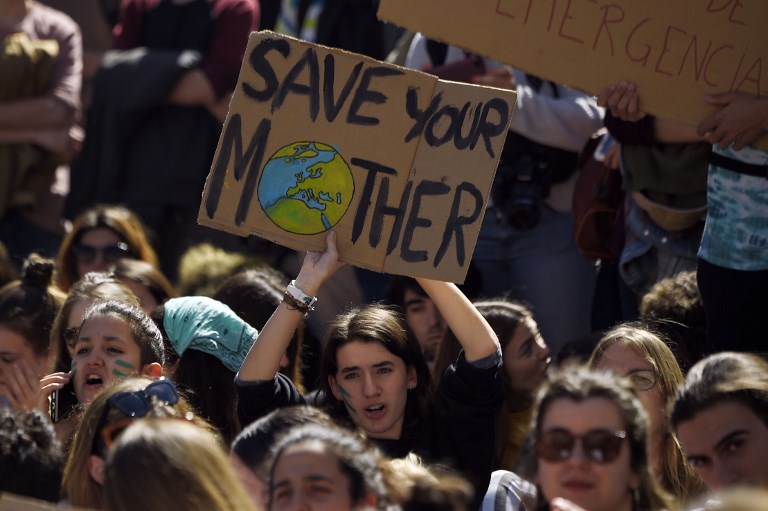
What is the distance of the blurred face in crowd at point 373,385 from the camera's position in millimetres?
4863

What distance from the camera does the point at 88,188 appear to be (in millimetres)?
7785

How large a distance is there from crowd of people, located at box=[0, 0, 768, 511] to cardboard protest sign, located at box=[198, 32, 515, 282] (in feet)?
0.48

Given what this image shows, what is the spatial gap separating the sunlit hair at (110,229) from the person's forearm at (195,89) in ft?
2.64

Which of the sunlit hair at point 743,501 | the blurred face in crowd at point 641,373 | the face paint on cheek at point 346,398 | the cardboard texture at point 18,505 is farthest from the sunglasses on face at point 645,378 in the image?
the cardboard texture at point 18,505

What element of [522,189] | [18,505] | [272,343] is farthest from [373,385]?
[18,505]

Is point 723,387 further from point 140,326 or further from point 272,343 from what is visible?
point 140,326

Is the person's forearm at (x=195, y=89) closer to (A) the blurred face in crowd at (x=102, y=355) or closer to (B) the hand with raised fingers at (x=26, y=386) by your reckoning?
(B) the hand with raised fingers at (x=26, y=386)

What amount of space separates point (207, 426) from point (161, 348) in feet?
2.14

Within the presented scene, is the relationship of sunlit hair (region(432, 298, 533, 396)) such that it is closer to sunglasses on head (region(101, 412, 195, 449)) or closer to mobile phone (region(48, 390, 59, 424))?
mobile phone (region(48, 390, 59, 424))

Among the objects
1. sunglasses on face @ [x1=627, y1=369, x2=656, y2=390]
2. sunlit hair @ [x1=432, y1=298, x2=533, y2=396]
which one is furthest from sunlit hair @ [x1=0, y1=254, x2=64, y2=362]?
sunglasses on face @ [x1=627, y1=369, x2=656, y2=390]

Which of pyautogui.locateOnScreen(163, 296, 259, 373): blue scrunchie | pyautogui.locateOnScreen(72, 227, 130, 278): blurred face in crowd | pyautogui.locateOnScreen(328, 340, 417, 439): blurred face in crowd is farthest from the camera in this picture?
pyautogui.locateOnScreen(72, 227, 130, 278): blurred face in crowd

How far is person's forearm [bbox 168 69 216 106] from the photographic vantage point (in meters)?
7.46

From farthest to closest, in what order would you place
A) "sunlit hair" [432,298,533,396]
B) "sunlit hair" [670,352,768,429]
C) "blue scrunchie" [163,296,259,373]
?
"sunlit hair" [432,298,533,396], "blue scrunchie" [163,296,259,373], "sunlit hair" [670,352,768,429]

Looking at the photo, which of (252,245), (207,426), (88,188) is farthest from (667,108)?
(88,188)
